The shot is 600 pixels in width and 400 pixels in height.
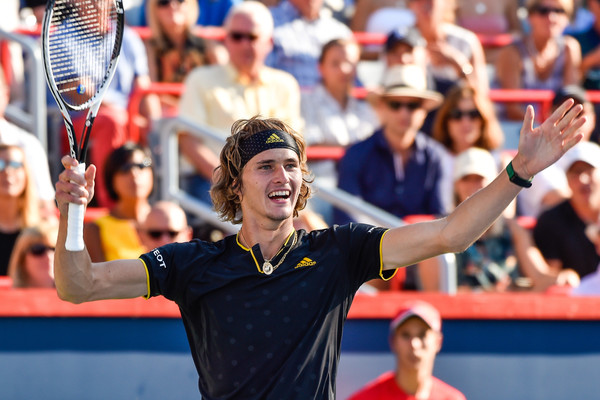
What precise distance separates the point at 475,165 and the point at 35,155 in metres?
2.68

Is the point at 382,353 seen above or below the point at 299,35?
below

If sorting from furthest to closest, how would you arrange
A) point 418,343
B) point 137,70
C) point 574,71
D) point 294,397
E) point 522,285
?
point 574,71
point 137,70
point 522,285
point 418,343
point 294,397

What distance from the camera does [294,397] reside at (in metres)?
3.45

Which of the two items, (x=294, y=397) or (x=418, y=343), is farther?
(x=418, y=343)

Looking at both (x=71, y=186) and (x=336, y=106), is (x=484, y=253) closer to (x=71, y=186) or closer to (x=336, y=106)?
(x=336, y=106)

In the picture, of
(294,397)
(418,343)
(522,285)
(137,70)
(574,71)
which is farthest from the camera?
(574,71)

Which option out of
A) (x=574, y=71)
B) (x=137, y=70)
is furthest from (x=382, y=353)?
(x=574, y=71)

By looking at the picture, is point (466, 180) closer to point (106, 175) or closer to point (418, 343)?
point (418, 343)

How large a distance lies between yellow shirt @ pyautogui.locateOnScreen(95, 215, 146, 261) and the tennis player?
265 cm

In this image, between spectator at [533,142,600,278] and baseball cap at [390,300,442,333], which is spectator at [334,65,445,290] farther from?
baseball cap at [390,300,442,333]

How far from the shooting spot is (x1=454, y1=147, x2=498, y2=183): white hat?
6.72 m

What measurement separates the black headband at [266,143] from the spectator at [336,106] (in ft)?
12.7

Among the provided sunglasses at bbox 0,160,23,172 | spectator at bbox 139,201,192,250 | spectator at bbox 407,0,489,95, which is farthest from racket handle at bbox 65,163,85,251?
spectator at bbox 407,0,489,95

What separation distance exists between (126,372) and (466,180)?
2400 mm
